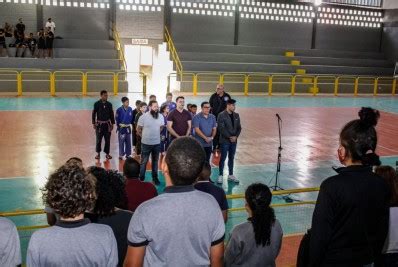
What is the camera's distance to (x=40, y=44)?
2644 centimetres

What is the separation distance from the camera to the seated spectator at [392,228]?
418 centimetres

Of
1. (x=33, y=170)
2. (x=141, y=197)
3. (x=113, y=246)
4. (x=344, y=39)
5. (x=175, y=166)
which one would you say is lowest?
(x=33, y=170)

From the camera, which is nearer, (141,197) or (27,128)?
(141,197)

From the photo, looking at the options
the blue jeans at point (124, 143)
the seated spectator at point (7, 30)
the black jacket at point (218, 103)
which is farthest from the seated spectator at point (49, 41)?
the blue jeans at point (124, 143)

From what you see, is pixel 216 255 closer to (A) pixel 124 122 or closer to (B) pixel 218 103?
(A) pixel 124 122

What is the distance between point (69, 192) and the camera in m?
2.85

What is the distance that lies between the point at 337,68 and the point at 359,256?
32970mm

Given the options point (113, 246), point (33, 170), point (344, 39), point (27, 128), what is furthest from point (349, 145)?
point (344, 39)

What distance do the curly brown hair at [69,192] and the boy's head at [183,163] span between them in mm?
539

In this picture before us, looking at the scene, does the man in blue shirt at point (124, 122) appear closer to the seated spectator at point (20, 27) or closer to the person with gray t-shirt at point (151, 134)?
the person with gray t-shirt at point (151, 134)

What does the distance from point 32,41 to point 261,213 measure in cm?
2580

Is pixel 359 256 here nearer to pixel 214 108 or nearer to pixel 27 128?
pixel 214 108

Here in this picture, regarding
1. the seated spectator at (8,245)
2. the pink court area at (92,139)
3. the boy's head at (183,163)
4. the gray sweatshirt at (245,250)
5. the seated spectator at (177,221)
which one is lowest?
the pink court area at (92,139)

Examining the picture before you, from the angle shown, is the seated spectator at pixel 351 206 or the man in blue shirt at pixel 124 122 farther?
the man in blue shirt at pixel 124 122
